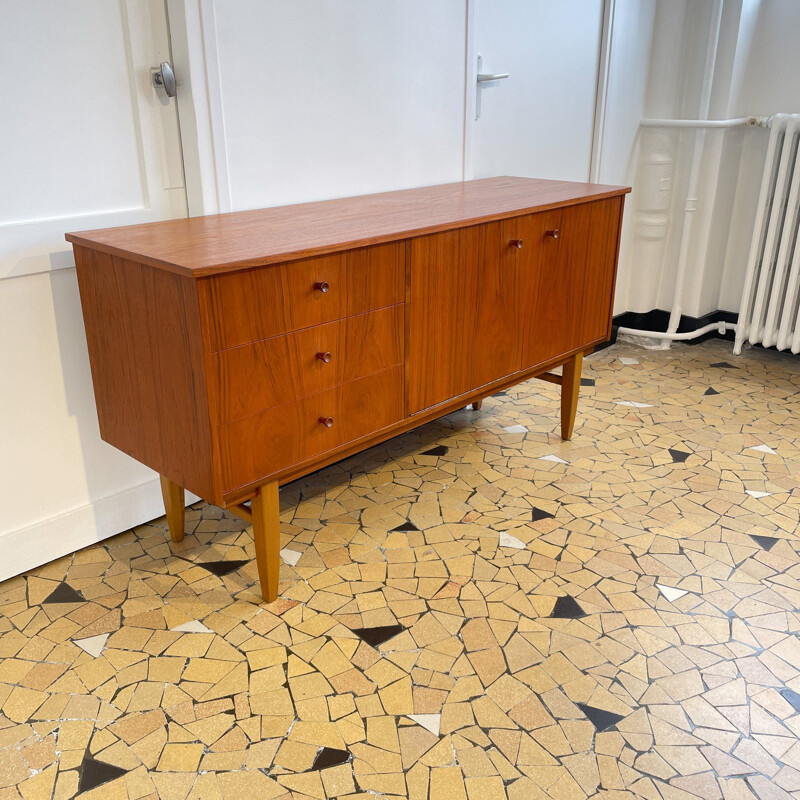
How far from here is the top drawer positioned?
58.7 inches

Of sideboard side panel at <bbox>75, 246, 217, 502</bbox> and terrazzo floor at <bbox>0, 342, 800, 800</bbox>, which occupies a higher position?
sideboard side panel at <bbox>75, 246, 217, 502</bbox>

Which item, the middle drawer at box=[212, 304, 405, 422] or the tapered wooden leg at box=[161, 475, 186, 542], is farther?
the tapered wooden leg at box=[161, 475, 186, 542]

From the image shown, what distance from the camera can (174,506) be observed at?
6.58 ft

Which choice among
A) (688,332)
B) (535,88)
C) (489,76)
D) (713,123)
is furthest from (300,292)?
(688,332)

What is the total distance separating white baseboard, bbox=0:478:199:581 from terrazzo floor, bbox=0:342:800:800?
0.04 m

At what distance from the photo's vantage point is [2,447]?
1832mm

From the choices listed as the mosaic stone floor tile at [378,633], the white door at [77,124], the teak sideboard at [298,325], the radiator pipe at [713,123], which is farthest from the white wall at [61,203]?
the radiator pipe at [713,123]

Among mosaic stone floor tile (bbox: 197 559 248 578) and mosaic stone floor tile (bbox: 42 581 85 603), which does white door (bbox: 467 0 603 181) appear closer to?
mosaic stone floor tile (bbox: 197 559 248 578)

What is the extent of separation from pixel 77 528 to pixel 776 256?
287cm

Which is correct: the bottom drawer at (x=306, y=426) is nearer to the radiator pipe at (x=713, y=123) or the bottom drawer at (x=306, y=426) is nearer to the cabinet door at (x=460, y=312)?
the cabinet door at (x=460, y=312)

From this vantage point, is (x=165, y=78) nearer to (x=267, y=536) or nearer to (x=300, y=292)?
(x=300, y=292)

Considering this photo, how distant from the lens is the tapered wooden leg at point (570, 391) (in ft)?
8.38

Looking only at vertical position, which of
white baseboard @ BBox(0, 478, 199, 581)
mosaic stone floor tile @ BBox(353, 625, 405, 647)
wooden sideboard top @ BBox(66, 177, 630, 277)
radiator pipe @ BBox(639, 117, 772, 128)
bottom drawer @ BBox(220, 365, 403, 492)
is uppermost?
radiator pipe @ BBox(639, 117, 772, 128)

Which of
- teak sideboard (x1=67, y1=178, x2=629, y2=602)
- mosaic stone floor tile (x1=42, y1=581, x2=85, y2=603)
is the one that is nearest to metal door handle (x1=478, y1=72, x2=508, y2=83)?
teak sideboard (x1=67, y1=178, x2=629, y2=602)
